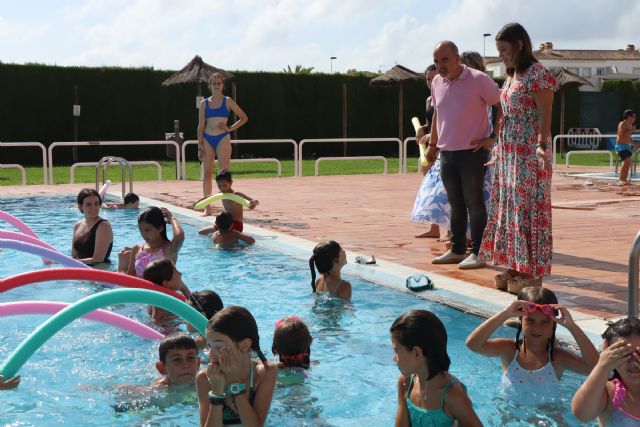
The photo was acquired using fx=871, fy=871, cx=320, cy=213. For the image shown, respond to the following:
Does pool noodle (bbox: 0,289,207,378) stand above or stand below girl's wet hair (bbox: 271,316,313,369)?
above

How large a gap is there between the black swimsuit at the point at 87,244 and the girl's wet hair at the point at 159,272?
2412 millimetres

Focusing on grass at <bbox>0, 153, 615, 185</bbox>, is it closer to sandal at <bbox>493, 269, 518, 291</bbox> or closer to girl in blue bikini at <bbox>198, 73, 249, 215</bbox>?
girl in blue bikini at <bbox>198, 73, 249, 215</bbox>

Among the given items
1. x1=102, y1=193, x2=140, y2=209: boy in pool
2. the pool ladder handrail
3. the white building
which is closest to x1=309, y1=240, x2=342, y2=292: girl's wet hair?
the pool ladder handrail

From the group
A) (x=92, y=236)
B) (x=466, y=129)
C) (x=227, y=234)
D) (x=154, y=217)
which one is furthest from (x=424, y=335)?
(x=227, y=234)

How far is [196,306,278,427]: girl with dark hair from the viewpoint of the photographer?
357 cm

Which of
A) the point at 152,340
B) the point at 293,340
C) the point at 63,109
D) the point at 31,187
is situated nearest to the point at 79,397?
the point at 152,340


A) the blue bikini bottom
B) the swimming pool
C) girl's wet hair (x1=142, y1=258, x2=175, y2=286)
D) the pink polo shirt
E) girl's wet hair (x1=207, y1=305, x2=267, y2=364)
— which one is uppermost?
the pink polo shirt

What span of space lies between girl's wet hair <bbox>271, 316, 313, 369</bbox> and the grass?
15.3m

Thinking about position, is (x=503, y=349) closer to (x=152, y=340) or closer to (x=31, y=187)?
(x=152, y=340)

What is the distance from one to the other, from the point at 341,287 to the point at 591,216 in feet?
19.6

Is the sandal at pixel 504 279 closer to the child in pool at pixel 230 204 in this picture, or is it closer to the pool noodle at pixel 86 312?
the pool noodle at pixel 86 312

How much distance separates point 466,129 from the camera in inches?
303

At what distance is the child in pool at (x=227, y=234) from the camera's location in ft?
31.7

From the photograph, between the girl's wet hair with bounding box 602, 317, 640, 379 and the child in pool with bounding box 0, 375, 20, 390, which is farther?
the child in pool with bounding box 0, 375, 20, 390
